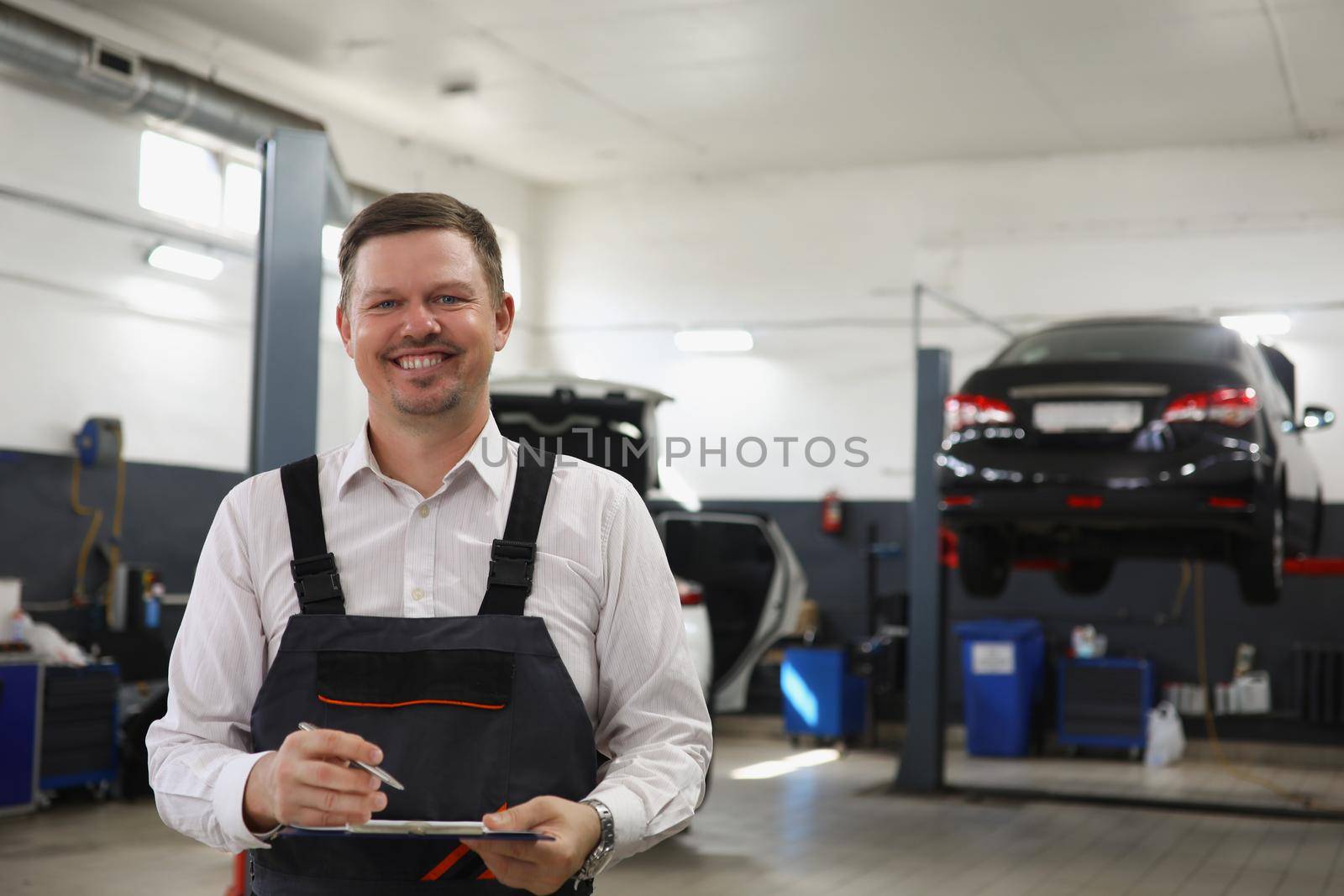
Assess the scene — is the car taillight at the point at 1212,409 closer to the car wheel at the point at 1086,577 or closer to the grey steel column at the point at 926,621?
the grey steel column at the point at 926,621

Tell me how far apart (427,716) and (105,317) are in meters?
8.03

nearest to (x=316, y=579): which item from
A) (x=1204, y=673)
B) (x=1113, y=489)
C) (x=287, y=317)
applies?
(x=287, y=317)

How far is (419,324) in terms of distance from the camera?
1.63 m

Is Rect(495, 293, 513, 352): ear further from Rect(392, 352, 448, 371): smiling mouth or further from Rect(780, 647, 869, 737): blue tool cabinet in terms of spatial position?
Rect(780, 647, 869, 737): blue tool cabinet

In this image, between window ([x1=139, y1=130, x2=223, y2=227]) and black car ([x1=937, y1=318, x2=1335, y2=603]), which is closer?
black car ([x1=937, y1=318, x2=1335, y2=603])

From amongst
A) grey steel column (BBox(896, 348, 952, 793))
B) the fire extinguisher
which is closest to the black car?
grey steel column (BBox(896, 348, 952, 793))

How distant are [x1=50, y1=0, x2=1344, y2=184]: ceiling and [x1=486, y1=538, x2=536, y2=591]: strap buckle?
739cm

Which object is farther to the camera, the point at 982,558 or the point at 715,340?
the point at 715,340

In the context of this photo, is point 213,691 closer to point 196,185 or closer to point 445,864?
point 445,864

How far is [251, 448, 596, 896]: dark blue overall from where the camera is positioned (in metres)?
1.53

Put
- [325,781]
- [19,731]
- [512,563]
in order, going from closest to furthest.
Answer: [325,781], [512,563], [19,731]

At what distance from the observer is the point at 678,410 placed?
12656 millimetres

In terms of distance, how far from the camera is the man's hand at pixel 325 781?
4.56 feet

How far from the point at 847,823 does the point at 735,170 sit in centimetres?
691
